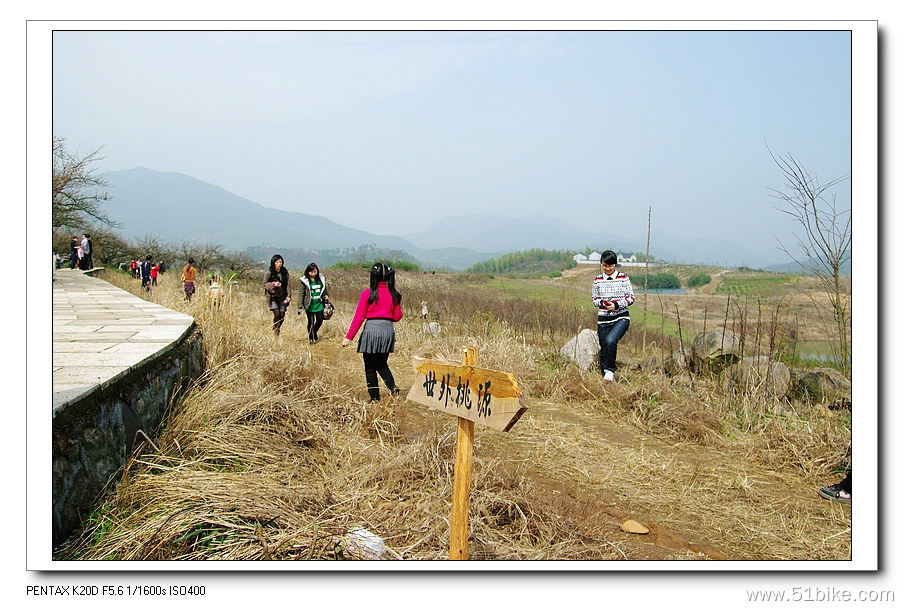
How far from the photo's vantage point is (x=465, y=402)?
9.07 ft

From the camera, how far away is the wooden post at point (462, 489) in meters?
2.74

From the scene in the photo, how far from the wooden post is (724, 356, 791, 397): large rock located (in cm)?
457

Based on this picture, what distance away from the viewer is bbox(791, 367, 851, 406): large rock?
20.4 ft

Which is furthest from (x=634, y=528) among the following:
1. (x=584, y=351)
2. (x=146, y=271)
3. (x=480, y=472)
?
(x=146, y=271)

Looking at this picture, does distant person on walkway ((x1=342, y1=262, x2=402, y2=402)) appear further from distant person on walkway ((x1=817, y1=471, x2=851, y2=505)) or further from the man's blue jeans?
distant person on walkway ((x1=817, y1=471, x2=851, y2=505))

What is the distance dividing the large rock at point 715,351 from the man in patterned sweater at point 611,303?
3.95ft

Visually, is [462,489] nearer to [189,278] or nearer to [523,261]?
[189,278]

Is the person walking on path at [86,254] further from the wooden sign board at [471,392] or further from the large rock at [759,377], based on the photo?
the wooden sign board at [471,392]

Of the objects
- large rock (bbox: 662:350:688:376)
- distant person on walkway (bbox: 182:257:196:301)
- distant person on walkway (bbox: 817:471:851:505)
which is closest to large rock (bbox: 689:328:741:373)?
large rock (bbox: 662:350:688:376)

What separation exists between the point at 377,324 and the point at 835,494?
3983 mm
